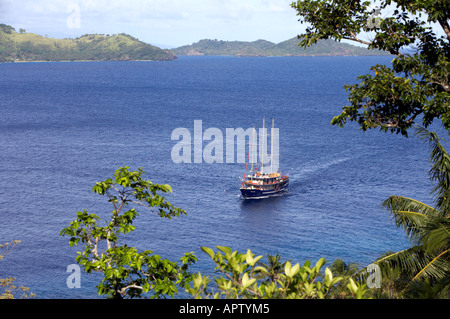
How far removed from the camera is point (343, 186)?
271 ft

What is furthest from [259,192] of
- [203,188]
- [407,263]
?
[407,263]

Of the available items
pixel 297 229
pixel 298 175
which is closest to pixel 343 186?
pixel 298 175

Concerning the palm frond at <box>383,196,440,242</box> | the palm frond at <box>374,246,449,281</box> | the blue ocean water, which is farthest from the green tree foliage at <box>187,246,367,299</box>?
the blue ocean water

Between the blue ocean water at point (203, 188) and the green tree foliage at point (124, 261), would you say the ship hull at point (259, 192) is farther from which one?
the green tree foliage at point (124, 261)

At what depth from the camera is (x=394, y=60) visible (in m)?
15.2

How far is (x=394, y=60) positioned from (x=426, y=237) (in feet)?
16.7

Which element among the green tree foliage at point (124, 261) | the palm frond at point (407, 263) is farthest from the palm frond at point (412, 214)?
the green tree foliage at point (124, 261)

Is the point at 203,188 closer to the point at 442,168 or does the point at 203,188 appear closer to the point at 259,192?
the point at 259,192

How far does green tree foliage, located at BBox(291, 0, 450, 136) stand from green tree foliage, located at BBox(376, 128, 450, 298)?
88.3 inches

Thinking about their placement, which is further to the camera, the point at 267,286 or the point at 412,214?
the point at 412,214

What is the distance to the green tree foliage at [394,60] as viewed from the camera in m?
14.8

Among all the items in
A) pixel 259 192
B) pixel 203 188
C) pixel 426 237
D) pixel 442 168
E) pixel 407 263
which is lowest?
pixel 259 192

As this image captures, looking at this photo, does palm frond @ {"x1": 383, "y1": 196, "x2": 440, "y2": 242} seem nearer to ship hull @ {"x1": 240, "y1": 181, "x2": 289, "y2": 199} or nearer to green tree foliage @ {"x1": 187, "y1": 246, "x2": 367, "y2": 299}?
green tree foliage @ {"x1": 187, "y1": 246, "x2": 367, "y2": 299}
